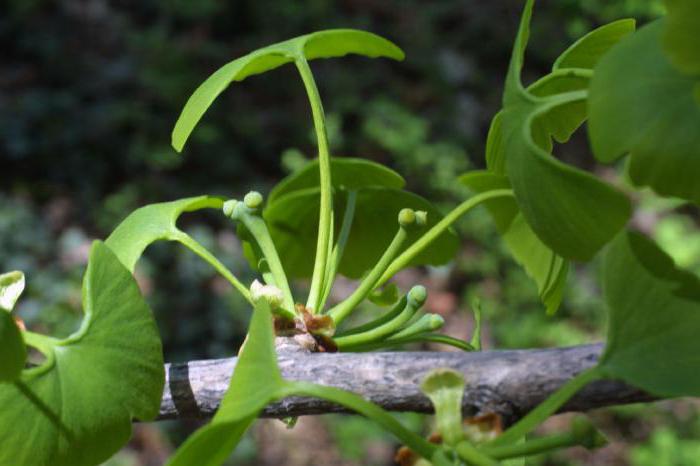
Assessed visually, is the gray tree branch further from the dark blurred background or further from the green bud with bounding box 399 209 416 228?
the dark blurred background

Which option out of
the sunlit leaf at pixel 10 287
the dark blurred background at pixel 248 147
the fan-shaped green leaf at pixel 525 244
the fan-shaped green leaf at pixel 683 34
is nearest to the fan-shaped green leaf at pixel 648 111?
the fan-shaped green leaf at pixel 683 34

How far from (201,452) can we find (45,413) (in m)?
0.15

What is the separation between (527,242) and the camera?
0.81m

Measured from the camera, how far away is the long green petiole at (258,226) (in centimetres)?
78

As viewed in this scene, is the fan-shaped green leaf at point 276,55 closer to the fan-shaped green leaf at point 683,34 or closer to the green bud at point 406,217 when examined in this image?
the green bud at point 406,217

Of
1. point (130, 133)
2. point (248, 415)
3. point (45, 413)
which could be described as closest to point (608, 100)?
point (248, 415)

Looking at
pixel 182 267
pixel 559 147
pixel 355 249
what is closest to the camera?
pixel 355 249

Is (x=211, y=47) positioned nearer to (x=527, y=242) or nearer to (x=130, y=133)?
(x=130, y=133)

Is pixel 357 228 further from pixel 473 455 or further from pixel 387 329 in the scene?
pixel 473 455

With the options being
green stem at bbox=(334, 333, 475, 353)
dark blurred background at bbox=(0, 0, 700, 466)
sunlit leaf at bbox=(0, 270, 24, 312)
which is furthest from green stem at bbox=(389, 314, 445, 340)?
dark blurred background at bbox=(0, 0, 700, 466)

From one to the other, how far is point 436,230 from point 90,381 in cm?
31

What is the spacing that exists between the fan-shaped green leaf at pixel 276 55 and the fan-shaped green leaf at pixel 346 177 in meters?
0.11

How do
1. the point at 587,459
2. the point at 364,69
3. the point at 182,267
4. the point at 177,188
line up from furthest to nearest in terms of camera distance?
the point at 364,69, the point at 177,188, the point at 182,267, the point at 587,459

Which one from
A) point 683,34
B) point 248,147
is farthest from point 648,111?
point 248,147
